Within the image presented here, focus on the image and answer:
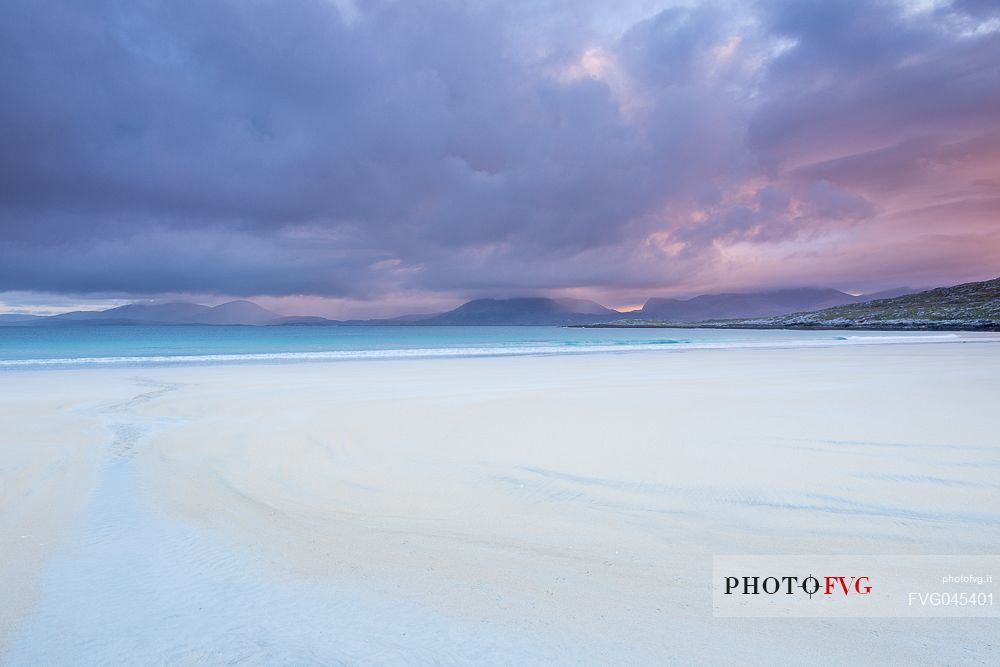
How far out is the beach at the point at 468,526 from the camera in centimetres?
263

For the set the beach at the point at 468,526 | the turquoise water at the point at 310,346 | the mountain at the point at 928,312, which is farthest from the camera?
the mountain at the point at 928,312

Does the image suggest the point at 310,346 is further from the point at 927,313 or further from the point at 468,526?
the point at 927,313

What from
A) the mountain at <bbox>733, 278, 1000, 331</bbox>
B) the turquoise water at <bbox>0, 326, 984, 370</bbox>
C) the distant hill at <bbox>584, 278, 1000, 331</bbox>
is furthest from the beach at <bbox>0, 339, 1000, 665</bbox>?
the mountain at <bbox>733, 278, 1000, 331</bbox>

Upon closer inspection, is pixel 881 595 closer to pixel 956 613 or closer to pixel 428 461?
pixel 956 613

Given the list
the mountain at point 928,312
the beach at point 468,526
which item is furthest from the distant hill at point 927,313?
the beach at point 468,526

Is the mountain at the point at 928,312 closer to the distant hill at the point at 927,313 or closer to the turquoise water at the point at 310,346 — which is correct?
the distant hill at the point at 927,313

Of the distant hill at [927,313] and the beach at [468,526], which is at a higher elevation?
the distant hill at [927,313]

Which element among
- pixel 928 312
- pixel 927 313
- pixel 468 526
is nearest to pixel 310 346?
pixel 468 526

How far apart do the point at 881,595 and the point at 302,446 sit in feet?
20.5

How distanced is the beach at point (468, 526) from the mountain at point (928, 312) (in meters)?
80.6

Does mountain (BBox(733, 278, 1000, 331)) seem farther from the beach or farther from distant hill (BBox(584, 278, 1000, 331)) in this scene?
the beach

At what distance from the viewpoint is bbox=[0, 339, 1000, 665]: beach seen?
8.64 feet

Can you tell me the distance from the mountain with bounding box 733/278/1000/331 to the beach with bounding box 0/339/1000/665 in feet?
264

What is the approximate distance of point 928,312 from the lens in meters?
88.9
